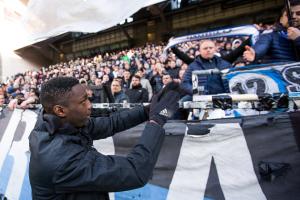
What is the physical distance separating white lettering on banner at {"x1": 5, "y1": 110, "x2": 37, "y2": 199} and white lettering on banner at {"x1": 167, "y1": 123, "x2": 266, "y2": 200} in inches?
80.7

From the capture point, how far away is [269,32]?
3273 mm

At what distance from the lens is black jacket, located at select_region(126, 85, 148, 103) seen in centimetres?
620

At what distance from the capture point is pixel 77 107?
5.93ft

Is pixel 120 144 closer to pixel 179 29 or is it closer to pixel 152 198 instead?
pixel 152 198

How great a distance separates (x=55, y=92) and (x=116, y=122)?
648 millimetres

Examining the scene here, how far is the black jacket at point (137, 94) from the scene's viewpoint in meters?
6.20

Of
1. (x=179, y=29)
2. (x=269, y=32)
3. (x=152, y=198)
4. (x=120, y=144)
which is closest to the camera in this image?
(x=152, y=198)

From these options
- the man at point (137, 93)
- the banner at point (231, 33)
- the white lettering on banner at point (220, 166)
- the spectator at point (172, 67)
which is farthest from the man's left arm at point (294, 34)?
the spectator at point (172, 67)

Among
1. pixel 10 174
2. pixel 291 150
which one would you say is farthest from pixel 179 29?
pixel 291 150


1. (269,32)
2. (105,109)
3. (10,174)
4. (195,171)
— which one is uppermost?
(269,32)

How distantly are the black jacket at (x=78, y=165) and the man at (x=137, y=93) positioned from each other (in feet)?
14.3

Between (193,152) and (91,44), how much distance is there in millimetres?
26525

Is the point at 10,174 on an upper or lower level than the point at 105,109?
lower

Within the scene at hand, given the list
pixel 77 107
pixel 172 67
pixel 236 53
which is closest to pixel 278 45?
pixel 236 53
